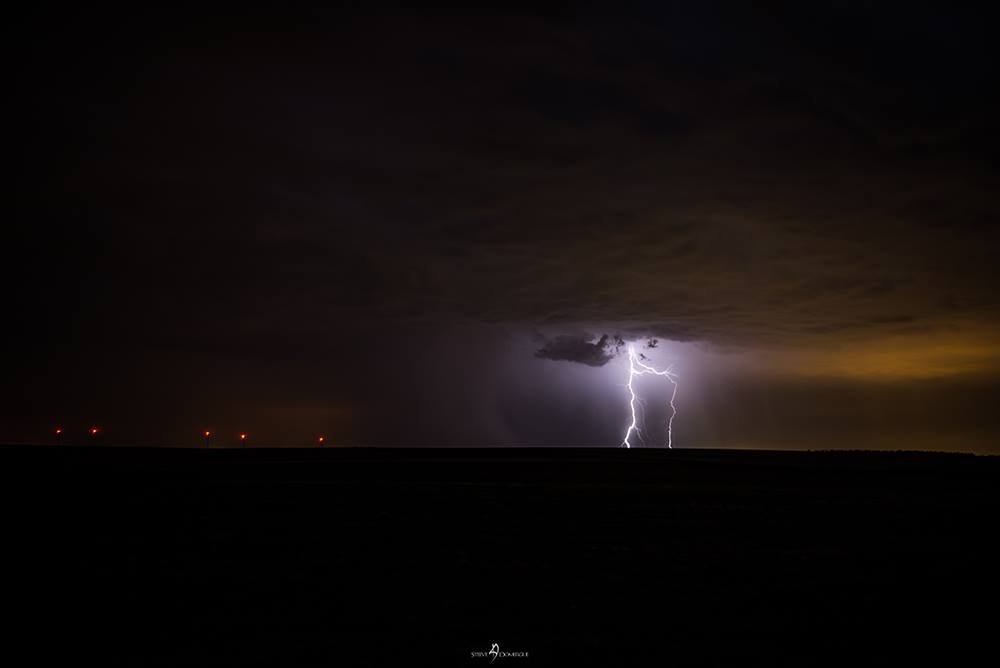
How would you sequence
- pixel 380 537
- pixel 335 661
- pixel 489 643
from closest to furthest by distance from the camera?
1. pixel 335 661
2. pixel 489 643
3. pixel 380 537

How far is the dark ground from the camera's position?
991 cm

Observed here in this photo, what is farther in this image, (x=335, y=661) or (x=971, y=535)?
(x=971, y=535)

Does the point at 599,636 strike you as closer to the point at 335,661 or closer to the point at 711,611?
the point at 711,611

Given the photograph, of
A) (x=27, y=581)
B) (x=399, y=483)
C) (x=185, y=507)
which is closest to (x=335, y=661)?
(x=27, y=581)

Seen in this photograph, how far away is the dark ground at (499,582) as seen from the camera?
9.91 metres

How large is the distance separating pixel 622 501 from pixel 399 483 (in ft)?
46.8

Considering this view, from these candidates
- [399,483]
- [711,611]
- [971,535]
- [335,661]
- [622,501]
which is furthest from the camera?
[399,483]

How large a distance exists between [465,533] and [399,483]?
19.0m

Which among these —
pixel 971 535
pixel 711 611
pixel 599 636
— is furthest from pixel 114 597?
pixel 971 535

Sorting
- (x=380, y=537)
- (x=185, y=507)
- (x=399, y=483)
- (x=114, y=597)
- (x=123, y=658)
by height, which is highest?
(x=399, y=483)

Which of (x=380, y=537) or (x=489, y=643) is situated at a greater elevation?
(x=380, y=537)

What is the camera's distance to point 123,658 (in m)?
9.27

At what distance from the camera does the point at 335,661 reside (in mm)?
9094

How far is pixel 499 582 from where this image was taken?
1372 cm
